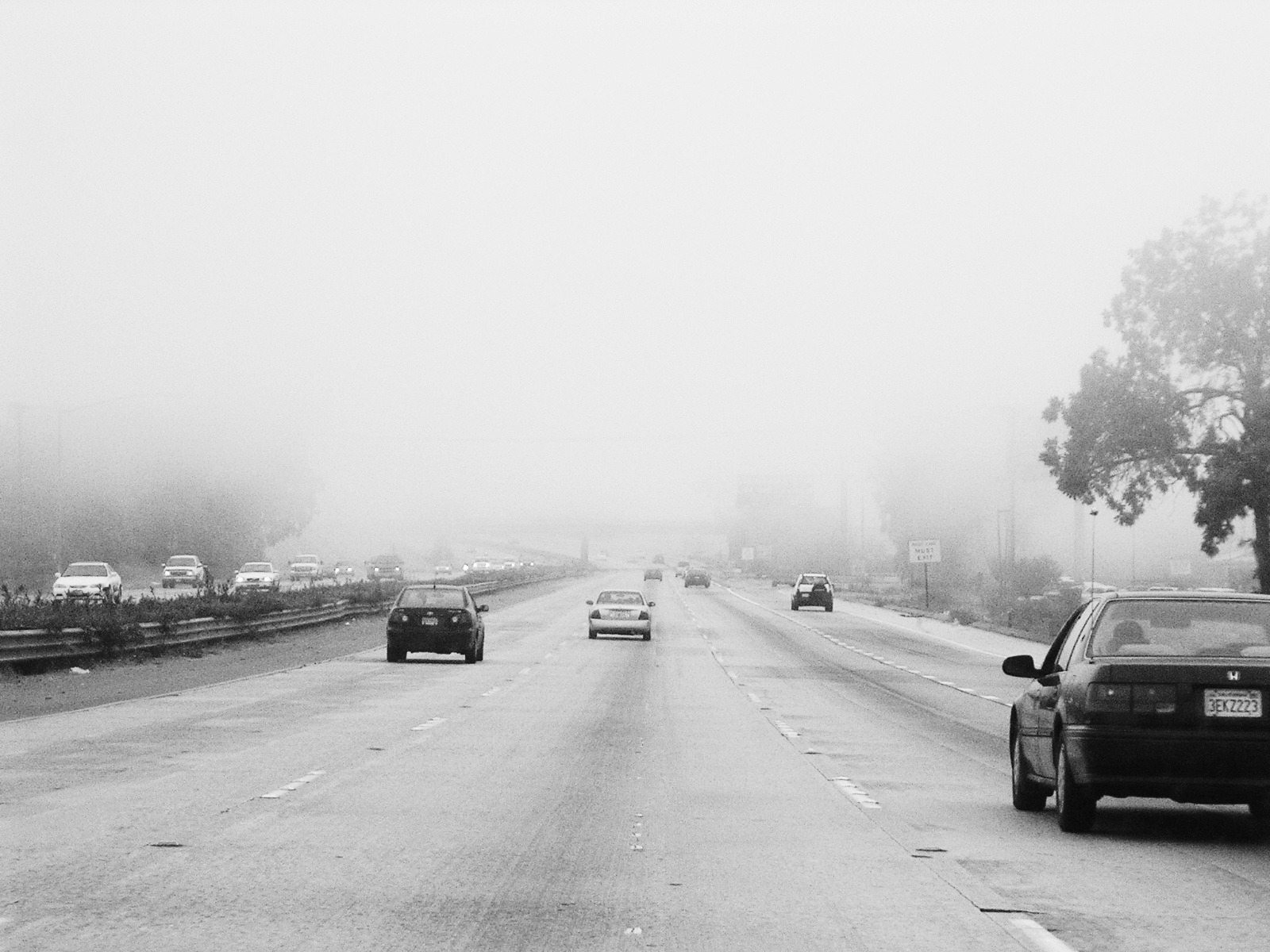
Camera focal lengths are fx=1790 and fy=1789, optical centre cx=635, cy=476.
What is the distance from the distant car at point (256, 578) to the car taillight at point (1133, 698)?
57078 mm

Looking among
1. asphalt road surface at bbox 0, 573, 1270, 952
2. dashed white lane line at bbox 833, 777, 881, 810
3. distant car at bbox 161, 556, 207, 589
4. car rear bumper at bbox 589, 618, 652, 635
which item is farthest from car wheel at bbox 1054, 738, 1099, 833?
distant car at bbox 161, 556, 207, 589

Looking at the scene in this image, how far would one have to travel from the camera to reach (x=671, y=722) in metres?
22.3

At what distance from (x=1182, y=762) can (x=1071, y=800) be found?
1.00 metres

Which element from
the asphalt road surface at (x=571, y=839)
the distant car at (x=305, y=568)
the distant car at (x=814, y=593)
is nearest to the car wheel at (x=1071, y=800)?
the asphalt road surface at (x=571, y=839)

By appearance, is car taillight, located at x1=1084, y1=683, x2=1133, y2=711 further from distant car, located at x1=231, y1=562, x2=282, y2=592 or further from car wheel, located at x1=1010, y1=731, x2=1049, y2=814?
distant car, located at x1=231, y1=562, x2=282, y2=592

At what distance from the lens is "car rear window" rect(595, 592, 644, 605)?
160ft

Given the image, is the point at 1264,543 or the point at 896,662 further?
the point at 1264,543

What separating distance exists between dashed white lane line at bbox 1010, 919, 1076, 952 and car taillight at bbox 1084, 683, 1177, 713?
115 inches

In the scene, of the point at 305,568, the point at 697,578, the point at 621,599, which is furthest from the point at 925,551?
the point at 305,568

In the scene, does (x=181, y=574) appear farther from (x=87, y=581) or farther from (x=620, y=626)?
(x=620, y=626)

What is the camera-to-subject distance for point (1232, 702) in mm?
11469

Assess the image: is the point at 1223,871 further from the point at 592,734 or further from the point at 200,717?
the point at 200,717

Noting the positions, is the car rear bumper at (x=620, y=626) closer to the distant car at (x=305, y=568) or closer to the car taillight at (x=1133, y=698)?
the car taillight at (x=1133, y=698)

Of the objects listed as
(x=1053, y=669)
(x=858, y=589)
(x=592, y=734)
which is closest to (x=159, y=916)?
(x=1053, y=669)
